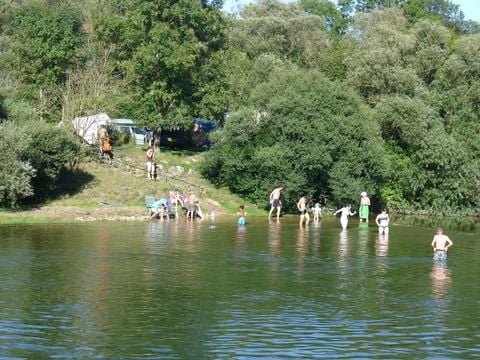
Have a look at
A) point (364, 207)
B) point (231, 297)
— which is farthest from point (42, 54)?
point (231, 297)

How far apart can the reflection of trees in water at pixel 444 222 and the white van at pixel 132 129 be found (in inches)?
974

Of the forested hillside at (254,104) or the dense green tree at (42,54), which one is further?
the dense green tree at (42,54)

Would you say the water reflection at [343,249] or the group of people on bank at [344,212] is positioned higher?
the group of people on bank at [344,212]

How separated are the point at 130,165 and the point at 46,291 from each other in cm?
3390

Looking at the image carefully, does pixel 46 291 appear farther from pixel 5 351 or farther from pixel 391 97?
pixel 391 97

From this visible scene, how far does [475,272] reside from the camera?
1296 inches

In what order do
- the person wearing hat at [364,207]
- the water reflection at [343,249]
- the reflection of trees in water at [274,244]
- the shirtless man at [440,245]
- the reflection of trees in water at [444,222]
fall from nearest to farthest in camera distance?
the reflection of trees in water at [274,244]
the water reflection at [343,249]
the shirtless man at [440,245]
the person wearing hat at [364,207]
the reflection of trees in water at [444,222]

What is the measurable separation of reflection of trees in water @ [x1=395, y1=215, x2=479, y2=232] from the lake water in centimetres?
1049

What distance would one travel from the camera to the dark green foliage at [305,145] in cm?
5772

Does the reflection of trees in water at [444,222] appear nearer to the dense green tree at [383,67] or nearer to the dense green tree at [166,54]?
the dense green tree at [383,67]

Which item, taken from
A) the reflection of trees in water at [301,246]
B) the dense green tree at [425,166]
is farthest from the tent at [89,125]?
the reflection of trees in water at [301,246]

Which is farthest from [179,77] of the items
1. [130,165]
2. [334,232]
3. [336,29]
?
[336,29]

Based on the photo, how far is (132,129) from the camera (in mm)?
73250

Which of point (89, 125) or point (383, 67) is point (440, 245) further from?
point (383, 67)
